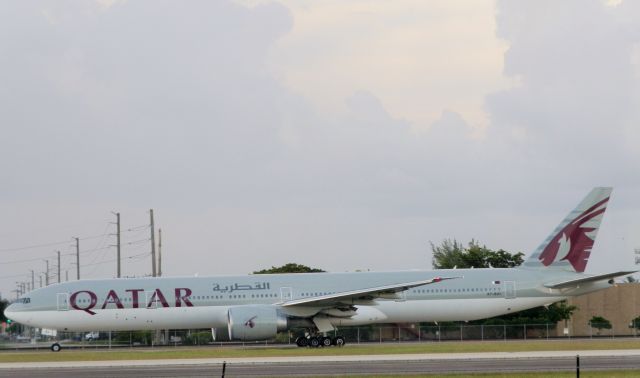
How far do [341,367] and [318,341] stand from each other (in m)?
13.7

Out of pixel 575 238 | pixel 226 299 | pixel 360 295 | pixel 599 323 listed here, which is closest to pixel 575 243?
pixel 575 238

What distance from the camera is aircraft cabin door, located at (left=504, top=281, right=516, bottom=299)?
46.3 meters

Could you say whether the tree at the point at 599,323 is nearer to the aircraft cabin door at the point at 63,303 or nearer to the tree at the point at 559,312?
the tree at the point at 559,312

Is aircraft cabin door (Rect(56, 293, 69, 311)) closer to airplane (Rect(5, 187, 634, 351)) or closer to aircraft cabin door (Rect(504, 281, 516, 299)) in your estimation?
airplane (Rect(5, 187, 634, 351))

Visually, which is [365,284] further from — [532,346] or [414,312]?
[532,346]

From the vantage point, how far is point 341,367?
1172 inches

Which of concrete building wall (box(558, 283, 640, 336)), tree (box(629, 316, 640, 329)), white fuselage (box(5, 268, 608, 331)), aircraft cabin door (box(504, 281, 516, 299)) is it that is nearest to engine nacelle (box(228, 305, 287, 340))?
white fuselage (box(5, 268, 608, 331))

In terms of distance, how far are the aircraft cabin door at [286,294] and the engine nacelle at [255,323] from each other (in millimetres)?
2173

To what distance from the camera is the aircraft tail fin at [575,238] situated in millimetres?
47562

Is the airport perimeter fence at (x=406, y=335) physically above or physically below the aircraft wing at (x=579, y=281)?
below

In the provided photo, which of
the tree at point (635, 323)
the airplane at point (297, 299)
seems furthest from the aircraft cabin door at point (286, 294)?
the tree at point (635, 323)

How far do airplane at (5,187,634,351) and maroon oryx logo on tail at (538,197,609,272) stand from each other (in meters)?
1.03

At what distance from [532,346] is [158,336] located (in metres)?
21.8

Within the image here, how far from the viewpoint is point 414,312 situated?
1809 inches
